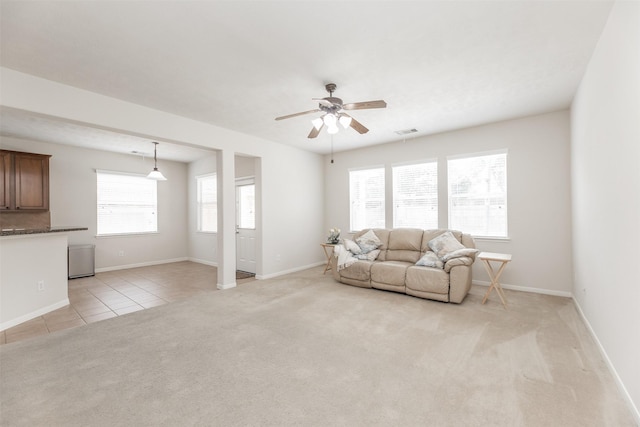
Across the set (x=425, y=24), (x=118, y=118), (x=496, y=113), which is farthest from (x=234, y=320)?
(x=496, y=113)

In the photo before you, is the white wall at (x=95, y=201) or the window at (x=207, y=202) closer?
the white wall at (x=95, y=201)

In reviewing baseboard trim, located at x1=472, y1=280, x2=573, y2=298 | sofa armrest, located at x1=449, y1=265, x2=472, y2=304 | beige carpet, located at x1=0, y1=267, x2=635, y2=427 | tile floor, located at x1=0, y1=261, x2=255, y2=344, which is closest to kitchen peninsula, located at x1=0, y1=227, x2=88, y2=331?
tile floor, located at x1=0, y1=261, x2=255, y2=344

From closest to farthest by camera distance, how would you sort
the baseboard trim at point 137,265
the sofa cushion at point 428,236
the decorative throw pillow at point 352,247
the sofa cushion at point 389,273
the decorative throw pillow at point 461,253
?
1. the decorative throw pillow at point 461,253
2. the sofa cushion at point 389,273
3. the sofa cushion at point 428,236
4. the decorative throw pillow at point 352,247
5. the baseboard trim at point 137,265

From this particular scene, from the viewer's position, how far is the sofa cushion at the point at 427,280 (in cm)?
391

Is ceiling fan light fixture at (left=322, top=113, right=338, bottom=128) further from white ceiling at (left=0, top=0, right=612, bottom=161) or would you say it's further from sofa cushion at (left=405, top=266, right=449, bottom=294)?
sofa cushion at (left=405, top=266, right=449, bottom=294)

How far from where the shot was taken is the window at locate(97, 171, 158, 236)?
6.38 metres

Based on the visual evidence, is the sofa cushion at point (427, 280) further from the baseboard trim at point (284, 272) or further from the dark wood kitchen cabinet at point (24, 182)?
the dark wood kitchen cabinet at point (24, 182)

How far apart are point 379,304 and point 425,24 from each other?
3250 millimetres

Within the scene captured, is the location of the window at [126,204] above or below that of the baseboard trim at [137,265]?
above

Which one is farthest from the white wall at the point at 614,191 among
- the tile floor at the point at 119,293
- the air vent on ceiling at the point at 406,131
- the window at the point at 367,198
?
the tile floor at the point at 119,293

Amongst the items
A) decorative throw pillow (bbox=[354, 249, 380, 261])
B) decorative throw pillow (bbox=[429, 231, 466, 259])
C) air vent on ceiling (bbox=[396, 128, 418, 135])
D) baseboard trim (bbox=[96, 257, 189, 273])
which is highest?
air vent on ceiling (bbox=[396, 128, 418, 135])

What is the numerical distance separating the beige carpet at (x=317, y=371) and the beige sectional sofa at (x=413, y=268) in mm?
388

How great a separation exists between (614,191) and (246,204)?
5873 millimetres

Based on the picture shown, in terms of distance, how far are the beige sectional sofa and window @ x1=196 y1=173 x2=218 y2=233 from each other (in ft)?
12.5
